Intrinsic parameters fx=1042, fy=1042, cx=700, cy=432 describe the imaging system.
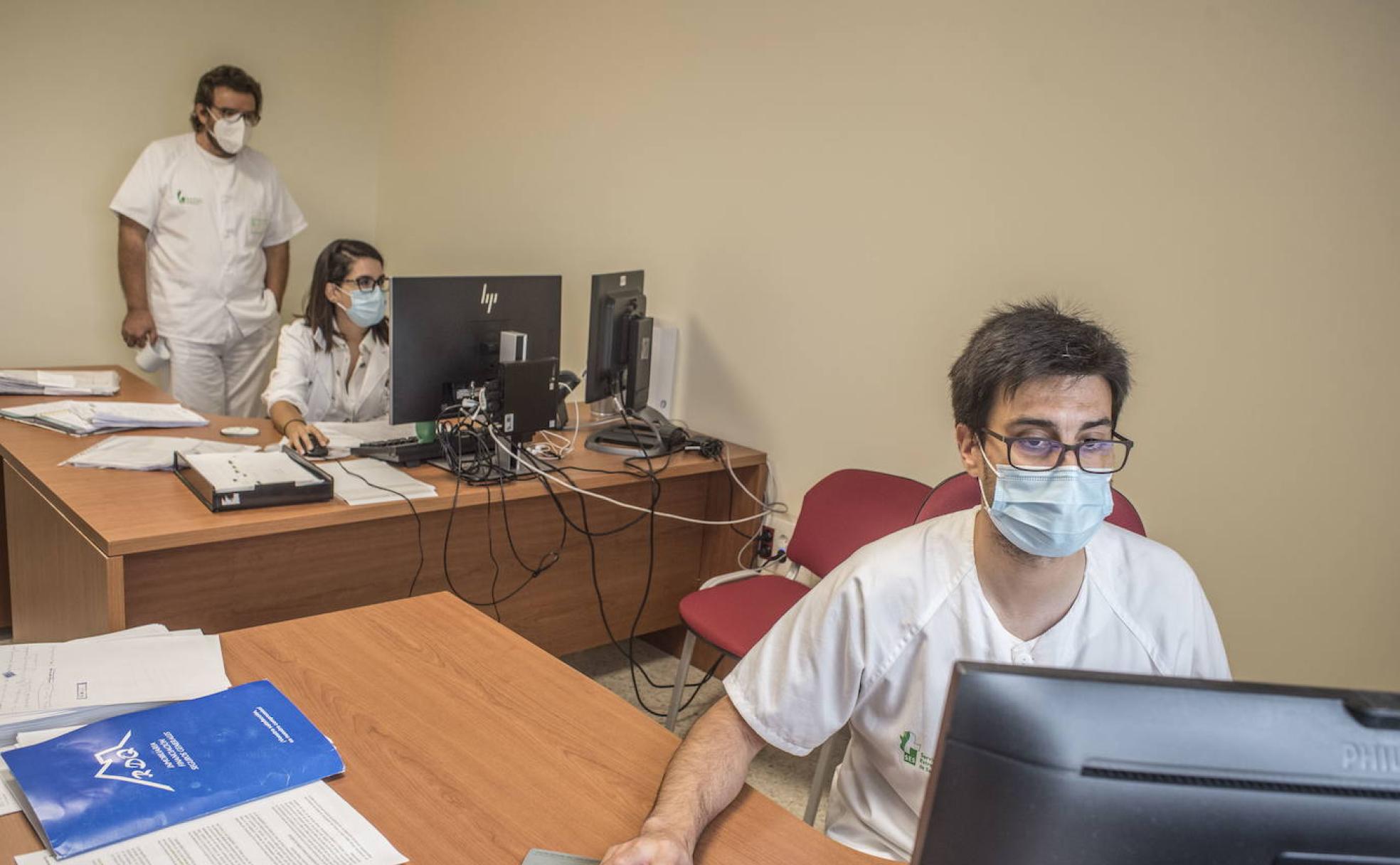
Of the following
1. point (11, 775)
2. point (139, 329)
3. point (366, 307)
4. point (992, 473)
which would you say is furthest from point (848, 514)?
point (139, 329)

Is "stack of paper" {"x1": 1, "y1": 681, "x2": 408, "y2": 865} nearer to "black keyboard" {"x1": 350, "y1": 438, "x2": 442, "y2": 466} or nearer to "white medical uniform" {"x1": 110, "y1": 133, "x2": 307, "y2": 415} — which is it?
"black keyboard" {"x1": 350, "y1": 438, "x2": 442, "y2": 466}

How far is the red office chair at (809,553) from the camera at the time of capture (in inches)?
94.0

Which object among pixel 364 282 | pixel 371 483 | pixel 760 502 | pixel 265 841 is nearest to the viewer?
pixel 265 841

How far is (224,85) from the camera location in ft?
12.9

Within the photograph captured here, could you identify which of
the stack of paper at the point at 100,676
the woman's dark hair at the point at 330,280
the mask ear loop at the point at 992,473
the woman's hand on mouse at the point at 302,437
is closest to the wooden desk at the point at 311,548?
the woman's hand on mouse at the point at 302,437

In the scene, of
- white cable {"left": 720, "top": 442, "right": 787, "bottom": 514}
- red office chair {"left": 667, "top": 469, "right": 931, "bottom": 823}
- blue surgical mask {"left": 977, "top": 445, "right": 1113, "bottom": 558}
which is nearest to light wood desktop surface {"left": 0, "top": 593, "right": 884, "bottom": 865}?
blue surgical mask {"left": 977, "top": 445, "right": 1113, "bottom": 558}

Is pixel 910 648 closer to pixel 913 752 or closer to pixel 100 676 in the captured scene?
pixel 913 752

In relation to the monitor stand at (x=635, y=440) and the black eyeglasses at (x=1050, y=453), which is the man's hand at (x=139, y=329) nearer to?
the monitor stand at (x=635, y=440)

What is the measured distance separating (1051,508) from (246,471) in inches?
67.7

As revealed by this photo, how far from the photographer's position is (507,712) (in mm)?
1341

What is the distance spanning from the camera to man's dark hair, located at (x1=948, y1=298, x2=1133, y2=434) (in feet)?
4.28

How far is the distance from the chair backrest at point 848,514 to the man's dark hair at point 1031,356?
1037 millimetres

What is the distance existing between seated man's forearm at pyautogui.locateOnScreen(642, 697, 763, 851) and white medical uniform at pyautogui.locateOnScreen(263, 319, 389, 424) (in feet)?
6.90

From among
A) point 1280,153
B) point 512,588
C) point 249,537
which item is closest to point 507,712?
point 249,537
